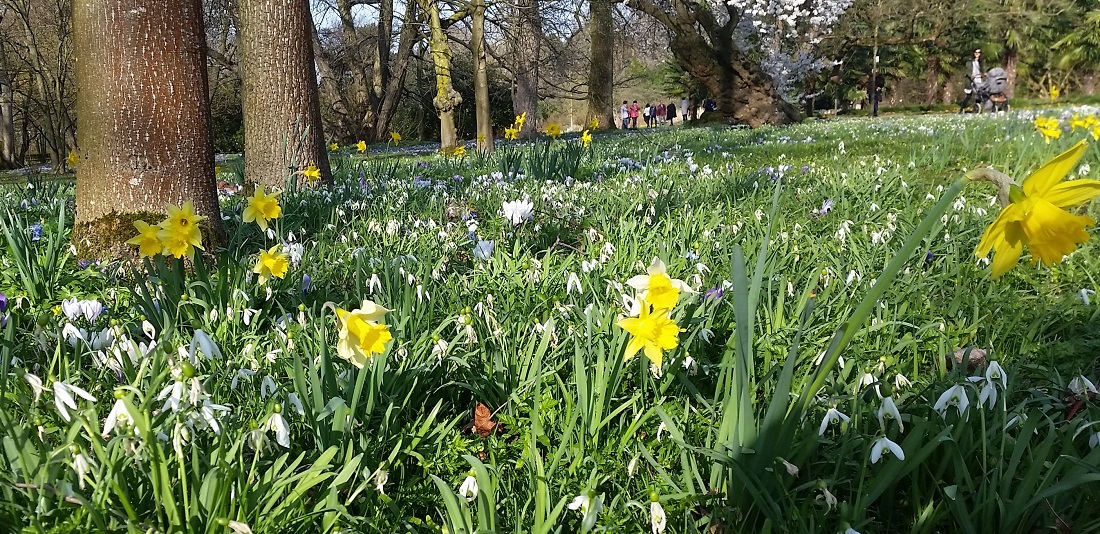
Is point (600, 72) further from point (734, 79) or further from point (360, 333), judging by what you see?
point (360, 333)

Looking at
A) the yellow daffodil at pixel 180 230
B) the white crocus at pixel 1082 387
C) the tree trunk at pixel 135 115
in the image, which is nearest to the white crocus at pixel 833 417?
the white crocus at pixel 1082 387

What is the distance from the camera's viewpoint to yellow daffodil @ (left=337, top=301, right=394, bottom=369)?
1227 mm

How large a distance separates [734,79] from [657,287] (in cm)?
1941

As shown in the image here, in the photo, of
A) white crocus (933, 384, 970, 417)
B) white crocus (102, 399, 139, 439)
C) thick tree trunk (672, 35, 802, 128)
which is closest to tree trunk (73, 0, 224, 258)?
white crocus (102, 399, 139, 439)

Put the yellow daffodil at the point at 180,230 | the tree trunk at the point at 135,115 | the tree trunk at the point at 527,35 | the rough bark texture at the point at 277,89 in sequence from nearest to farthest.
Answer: the yellow daffodil at the point at 180,230 < the tree trunk at the point at 135,115 < the rough bark texture at the point at 277,89 < the tree trunk at the point at 527,35

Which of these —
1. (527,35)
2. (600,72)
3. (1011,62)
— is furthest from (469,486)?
(1011,62)

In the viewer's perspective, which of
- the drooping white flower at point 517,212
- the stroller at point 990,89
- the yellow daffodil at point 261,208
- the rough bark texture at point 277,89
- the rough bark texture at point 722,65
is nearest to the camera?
the yellow daffodil at point 261,208

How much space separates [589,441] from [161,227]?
1.38 m

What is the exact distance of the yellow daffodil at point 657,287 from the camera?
1.28m

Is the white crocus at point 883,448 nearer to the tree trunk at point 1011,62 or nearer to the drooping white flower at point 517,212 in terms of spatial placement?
the drooping white flower at point 517,212

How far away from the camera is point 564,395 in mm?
1576

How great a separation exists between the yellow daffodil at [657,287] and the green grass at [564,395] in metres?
0.17

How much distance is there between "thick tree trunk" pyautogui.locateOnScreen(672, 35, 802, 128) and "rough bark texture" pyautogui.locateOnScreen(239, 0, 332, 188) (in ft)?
52.8

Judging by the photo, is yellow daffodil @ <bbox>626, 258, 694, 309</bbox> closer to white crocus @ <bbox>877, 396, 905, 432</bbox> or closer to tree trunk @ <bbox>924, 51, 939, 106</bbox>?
white crocus @ <bbox>877, 396, 905, 432</bbox>
